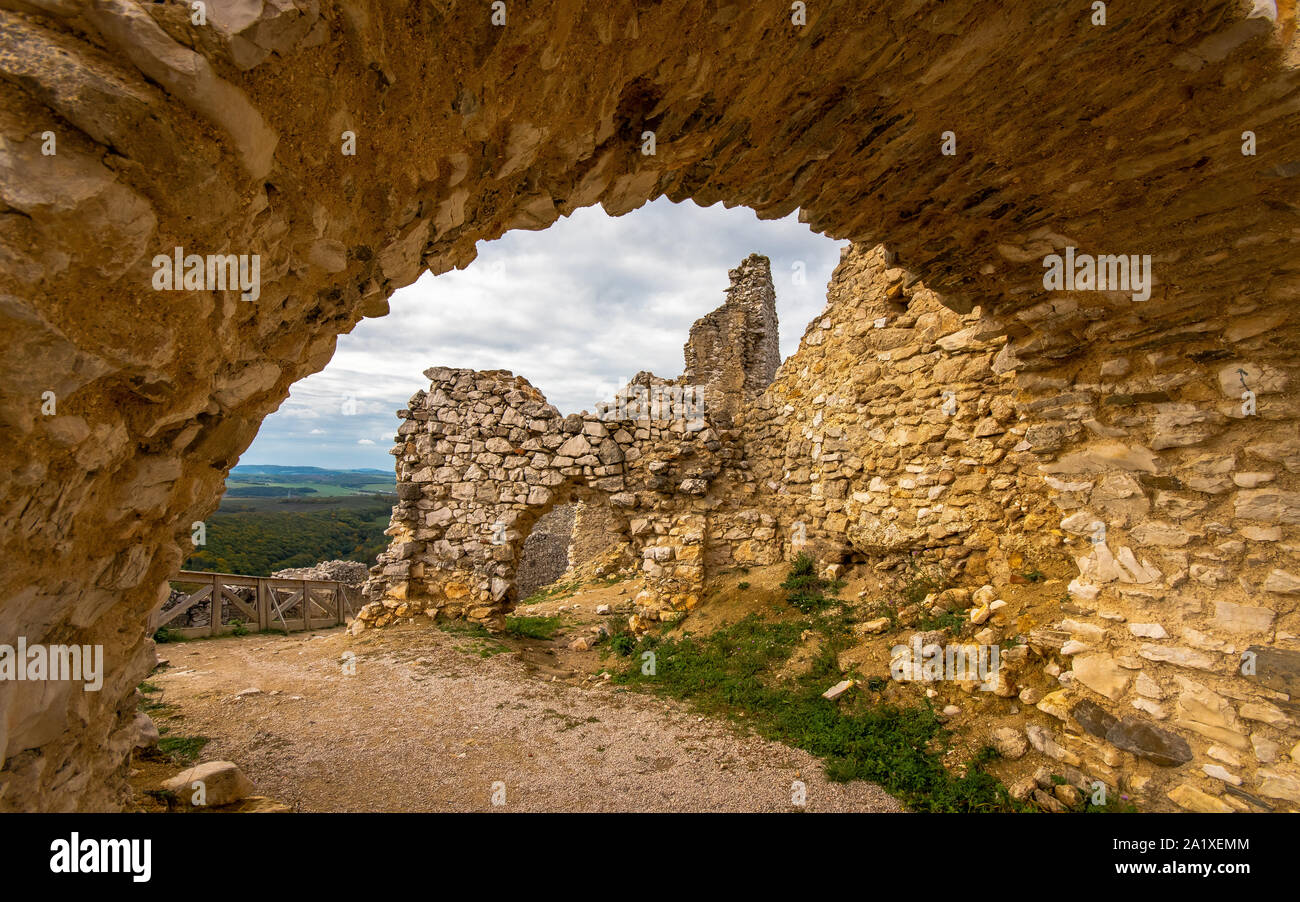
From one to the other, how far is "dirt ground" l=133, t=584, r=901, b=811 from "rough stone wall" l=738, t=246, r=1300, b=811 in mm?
1676

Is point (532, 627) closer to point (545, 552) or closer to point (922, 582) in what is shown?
point (922, 582)

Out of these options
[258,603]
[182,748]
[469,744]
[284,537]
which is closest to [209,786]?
[182,748]

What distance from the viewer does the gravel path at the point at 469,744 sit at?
3656mm

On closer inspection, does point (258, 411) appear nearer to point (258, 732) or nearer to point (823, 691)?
point (258, 732)

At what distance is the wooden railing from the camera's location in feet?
27.8

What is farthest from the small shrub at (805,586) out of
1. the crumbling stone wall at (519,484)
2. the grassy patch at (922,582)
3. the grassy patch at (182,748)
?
the grassy patch at (182,748)

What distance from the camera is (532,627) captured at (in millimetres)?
8297

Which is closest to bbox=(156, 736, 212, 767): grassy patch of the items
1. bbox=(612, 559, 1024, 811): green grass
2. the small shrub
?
bbox=(612, 559, 1024, 811): green grass

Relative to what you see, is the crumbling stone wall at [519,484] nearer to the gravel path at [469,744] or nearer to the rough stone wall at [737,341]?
the gravel path at [469,744]

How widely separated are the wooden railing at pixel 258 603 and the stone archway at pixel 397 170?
25.1 ft

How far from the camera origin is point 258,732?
174 inches

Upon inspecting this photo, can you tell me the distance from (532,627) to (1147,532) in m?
7.57

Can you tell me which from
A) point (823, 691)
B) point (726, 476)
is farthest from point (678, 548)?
point (823, 691)

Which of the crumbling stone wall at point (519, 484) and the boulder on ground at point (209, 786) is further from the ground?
the crumbling stone wall at point (519, 484)
